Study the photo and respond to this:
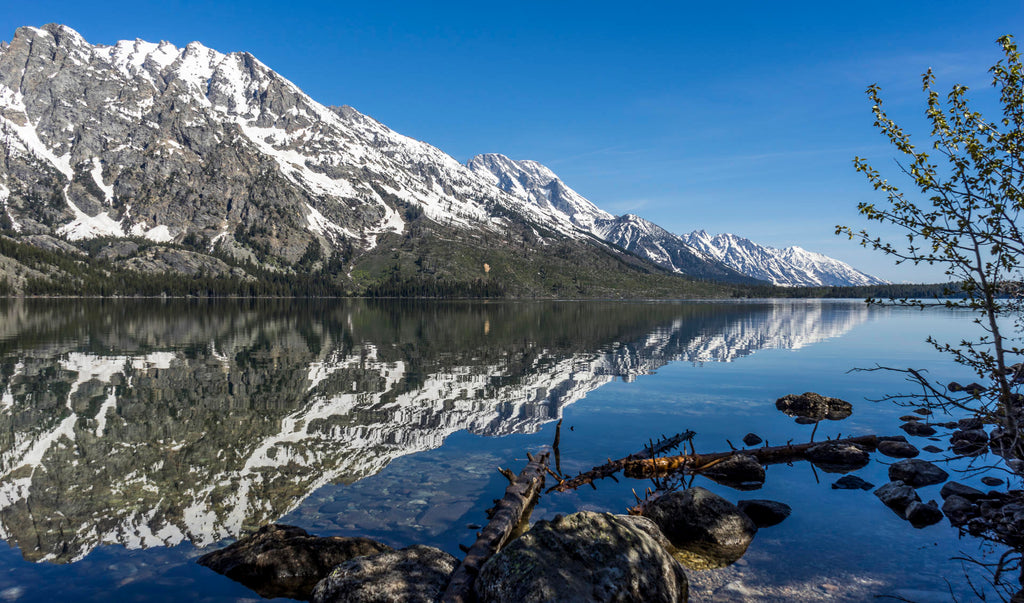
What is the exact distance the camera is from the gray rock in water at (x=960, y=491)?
1948 cm

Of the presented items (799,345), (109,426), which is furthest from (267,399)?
(799,345)

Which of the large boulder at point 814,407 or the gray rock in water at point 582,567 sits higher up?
the gray rock in water at point 582,567

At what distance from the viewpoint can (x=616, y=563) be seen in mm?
11891

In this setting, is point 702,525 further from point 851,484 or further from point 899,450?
point 899,450

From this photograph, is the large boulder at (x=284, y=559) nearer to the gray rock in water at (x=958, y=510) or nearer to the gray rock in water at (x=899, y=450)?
the gray rock in water at (x=958, y=510)

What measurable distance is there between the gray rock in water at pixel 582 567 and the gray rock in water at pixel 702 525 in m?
3.67

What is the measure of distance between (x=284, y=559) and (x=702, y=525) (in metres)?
13.1

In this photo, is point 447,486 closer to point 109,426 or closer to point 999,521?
point 999,521

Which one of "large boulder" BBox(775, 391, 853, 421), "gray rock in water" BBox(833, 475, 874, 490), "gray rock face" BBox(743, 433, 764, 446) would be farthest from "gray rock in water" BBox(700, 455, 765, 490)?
"large boulder" BBox(775, 391, 853, 421)

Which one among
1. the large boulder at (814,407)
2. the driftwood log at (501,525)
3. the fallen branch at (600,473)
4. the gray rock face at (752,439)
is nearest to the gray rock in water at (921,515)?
the fallen branch at (600,473)

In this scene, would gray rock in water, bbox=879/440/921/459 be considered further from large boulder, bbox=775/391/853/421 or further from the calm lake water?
large boulder, bbox=775/391/853/421

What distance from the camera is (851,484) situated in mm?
22000

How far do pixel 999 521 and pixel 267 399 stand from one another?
38.9 meters

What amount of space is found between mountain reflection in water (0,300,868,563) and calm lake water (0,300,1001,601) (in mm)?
159
